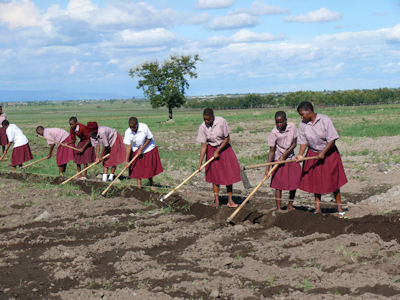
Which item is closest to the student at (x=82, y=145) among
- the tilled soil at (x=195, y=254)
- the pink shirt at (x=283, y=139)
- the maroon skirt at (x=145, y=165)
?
the maroon skirt at (x=145, y=165)

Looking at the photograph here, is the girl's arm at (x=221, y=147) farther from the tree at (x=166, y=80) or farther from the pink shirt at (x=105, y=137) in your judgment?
the tree at (x=166, y=80)

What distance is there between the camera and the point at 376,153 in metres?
16.9

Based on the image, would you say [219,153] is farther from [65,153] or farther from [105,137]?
[65,153]

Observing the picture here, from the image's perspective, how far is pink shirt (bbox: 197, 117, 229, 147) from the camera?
28.0ft

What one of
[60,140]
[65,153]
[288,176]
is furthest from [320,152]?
[60,140]

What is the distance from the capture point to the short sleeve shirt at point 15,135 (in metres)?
14.1

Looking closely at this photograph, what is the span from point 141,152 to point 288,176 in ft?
11.9

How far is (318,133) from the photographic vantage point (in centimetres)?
743

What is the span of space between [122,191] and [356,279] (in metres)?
6.70

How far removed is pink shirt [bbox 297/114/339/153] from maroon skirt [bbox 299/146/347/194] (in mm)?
152

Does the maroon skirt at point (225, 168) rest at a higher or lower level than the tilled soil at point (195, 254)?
higher

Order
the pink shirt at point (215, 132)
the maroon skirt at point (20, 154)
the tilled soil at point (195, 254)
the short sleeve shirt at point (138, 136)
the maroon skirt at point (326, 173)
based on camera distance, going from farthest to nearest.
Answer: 1. the maroon skirt at point (20, 154)
2. the short sleeve shirt at point (138, 136)
3. the pink shirt at point (215, 132)
4. the maroon skirt at point (326, 173)
5. the tilled soil at point (195, 254)

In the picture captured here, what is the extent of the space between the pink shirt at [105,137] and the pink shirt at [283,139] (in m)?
4.93

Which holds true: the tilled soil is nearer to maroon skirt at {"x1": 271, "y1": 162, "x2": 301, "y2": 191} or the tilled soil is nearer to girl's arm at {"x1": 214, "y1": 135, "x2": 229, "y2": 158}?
maroon skirt at {"x1": 271, "y1": 162, "x2": 301, "y2": 191}
